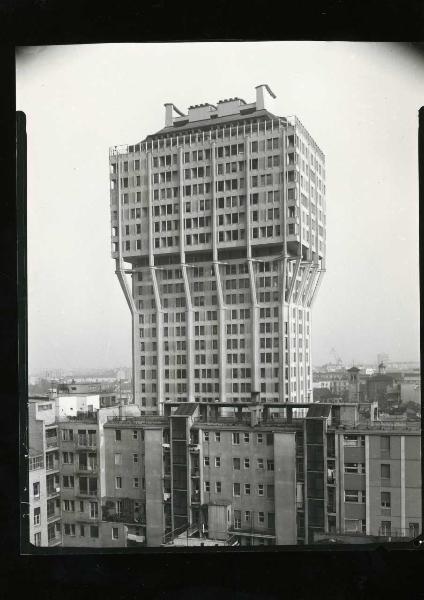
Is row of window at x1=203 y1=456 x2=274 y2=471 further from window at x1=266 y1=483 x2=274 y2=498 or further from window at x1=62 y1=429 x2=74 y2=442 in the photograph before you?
window at x1=62 y1=429 x2=74 y2=442

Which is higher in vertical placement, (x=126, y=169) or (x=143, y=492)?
(x=126, y=169)

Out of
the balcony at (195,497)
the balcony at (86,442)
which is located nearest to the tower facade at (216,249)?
the balcony at (86,442)

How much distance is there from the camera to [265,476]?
3.78 m

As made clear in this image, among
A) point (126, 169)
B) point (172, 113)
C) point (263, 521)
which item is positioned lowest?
point (263, 521)

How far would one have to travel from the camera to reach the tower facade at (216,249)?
10.9 ft

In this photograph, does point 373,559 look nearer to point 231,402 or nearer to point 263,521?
point 263,521

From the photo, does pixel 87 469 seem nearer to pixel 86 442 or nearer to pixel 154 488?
pixel 86 442

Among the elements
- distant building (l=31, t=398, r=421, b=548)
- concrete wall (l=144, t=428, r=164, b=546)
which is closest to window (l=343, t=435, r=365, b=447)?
distant building (l=31, t=398, r=421, b=548)

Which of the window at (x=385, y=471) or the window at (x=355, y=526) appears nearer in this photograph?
the window at (x=355, y=526)

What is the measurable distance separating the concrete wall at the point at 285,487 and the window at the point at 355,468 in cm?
42

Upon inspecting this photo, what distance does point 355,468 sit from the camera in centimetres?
392

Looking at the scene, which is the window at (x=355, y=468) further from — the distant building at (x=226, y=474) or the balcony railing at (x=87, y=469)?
the balcony railing at (x=87, y=469)

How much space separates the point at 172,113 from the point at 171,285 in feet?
4.13

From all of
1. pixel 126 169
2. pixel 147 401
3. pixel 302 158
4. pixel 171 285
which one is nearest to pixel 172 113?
pixel 126 169
